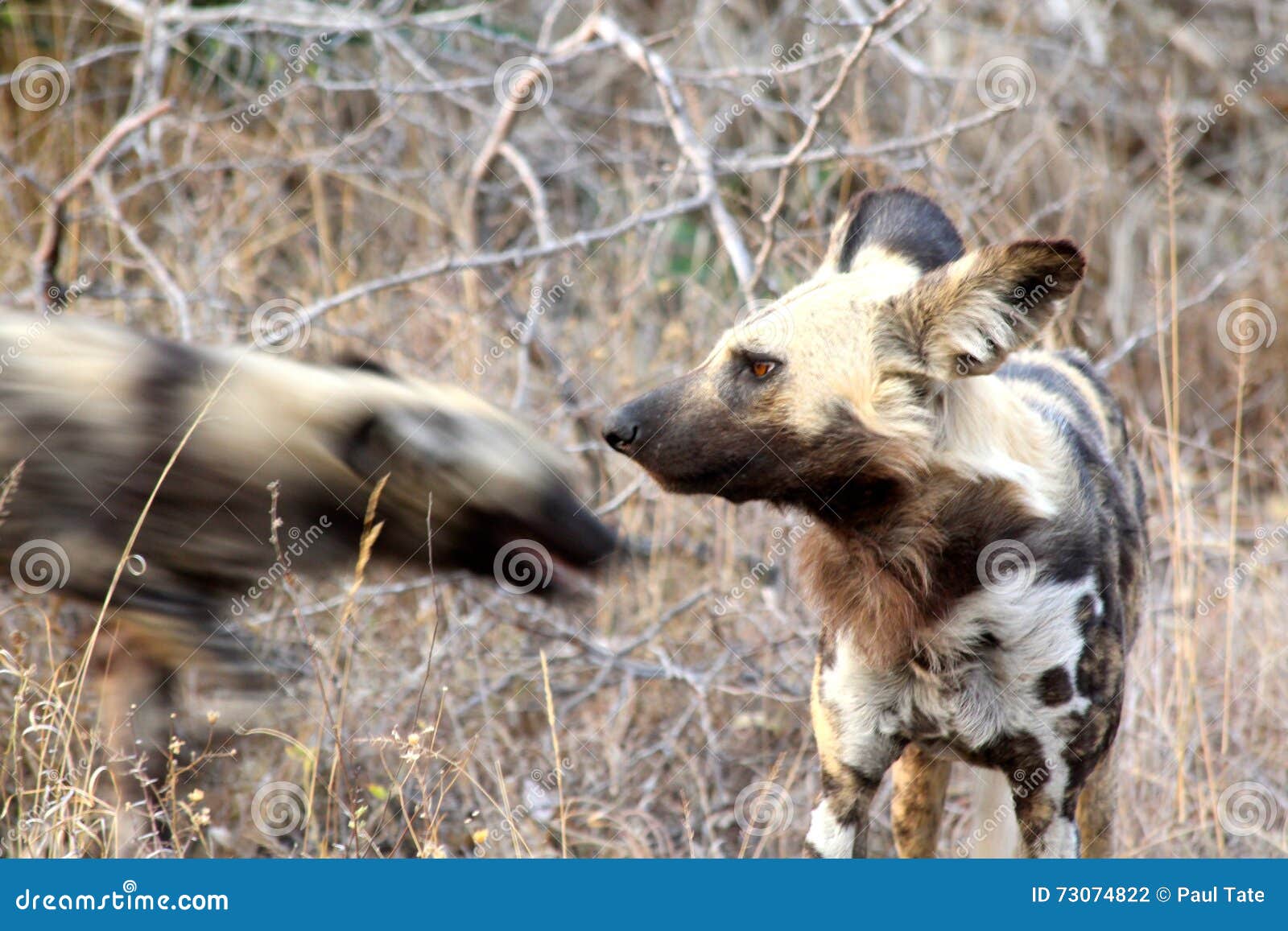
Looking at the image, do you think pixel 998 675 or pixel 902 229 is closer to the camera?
pixel 998 675

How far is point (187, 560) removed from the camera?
3.22 meters

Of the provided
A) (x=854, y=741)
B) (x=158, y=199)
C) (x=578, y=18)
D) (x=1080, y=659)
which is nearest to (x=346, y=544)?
(x=854, y=741)

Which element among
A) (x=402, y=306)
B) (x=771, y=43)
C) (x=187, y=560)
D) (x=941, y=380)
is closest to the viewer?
(x=941, y=380)

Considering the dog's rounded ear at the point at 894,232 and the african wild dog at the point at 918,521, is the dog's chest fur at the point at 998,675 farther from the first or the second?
the dog's rounded ear at the point at 894,232

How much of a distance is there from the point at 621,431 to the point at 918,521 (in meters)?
0.58

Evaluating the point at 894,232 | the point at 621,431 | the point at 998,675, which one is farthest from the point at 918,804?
the point at 894,232

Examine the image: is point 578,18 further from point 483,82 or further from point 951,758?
point 951,758

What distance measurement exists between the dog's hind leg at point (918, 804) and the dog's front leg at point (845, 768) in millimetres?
409

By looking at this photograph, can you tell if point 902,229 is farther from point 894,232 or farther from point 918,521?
point 918,521

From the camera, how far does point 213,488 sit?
3266mm

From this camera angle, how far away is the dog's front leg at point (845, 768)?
2486 mm

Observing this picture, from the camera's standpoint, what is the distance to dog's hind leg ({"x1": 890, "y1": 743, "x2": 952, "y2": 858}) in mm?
2918

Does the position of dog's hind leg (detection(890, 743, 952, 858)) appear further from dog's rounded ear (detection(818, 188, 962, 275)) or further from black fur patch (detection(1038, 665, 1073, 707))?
dog's rounded ear (detection(818, 188, 962, 275))

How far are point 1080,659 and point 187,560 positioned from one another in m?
2.10
